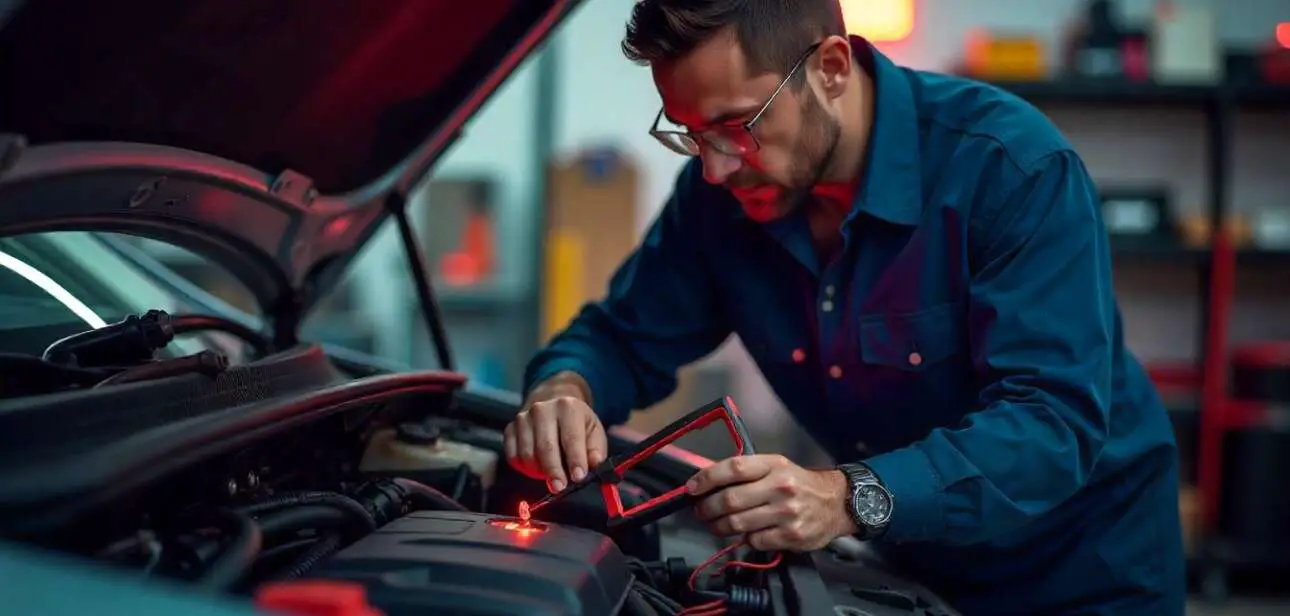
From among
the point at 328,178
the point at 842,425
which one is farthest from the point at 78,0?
the point at 842,425

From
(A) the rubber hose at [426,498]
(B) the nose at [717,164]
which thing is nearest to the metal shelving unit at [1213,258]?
(B) the nose at [717,164]

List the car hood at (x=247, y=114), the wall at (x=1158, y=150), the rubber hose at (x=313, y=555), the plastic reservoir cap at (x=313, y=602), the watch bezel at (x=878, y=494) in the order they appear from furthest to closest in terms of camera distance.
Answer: the wall at (x=1158, y=150), the watch bezel at (x=878, y=494), the car hood at (x=247, y=114), the rubber hose at (x=313, y=555), the plastic reservoir cap at (x=313, y=602)

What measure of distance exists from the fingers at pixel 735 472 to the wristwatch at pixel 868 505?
11cm

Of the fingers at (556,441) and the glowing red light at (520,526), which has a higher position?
the fingers at (556,441)

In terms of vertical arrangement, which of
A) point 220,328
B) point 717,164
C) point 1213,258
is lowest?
point 220,328

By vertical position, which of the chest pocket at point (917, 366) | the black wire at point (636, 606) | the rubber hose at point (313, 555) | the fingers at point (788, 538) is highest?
the chest pocket at point (917, 366)

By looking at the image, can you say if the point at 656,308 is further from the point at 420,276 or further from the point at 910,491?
the point at 910,491

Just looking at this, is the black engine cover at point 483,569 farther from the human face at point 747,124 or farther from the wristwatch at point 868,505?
the human face at point 747,124

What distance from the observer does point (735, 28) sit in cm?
134

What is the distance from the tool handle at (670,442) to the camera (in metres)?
1.17

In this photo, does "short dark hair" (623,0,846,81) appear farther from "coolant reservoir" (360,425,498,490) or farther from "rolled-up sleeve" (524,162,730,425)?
"coolant reservoir" (360,425,498,490)

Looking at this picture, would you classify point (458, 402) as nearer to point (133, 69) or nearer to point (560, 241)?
point (133, 69)

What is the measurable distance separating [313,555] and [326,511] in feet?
0.16

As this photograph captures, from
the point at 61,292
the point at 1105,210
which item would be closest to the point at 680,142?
the point at 61,292
